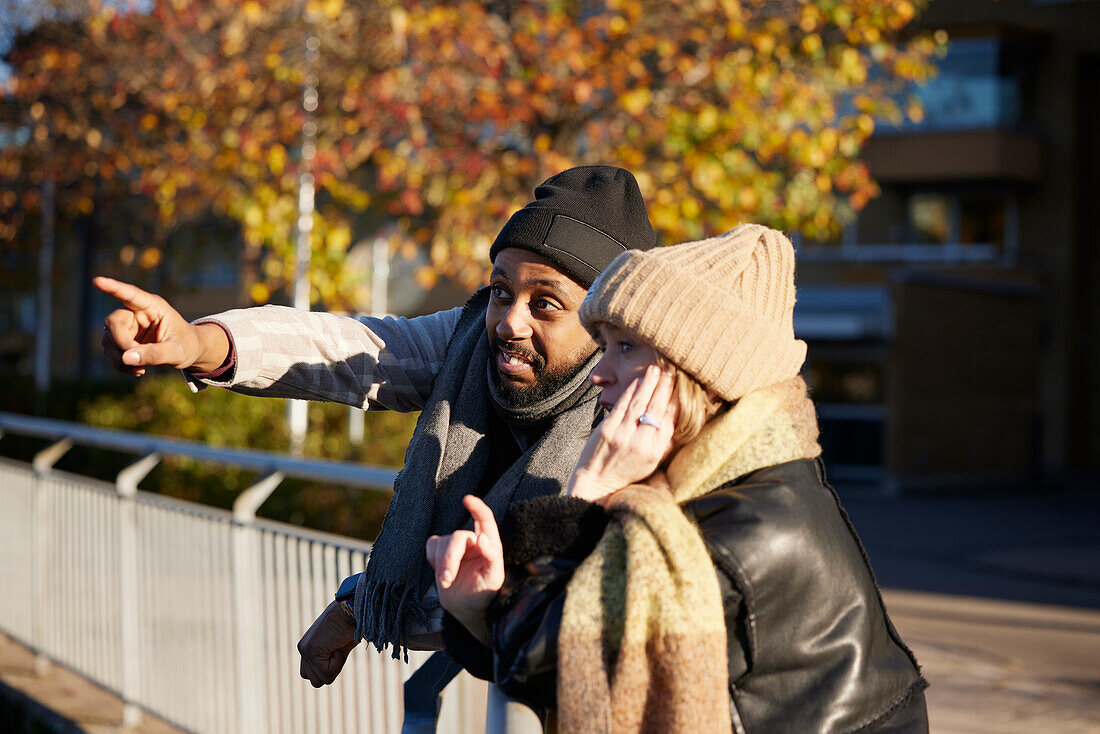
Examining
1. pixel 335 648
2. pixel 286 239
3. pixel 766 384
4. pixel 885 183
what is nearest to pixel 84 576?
pixel 335 648

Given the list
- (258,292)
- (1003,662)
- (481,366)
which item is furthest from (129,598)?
(1003,662)

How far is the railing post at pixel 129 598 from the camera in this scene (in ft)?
17.3

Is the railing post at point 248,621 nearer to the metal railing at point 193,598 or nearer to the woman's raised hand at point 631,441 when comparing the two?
the metal railing at point 193,598

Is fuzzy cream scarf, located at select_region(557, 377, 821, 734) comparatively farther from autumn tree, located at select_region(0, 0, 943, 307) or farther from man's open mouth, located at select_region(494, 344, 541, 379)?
autumn tree, located at select_region(0, 0, 943, 307)

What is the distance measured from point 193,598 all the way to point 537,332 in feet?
10.4

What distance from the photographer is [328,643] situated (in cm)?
255

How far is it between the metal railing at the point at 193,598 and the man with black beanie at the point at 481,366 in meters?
1.01

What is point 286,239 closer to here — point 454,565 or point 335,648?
point 335,648

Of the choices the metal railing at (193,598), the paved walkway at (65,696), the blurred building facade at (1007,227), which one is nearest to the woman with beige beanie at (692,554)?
the metal railing at (193,598)

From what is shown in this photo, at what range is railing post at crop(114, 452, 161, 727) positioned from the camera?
17.3 feet

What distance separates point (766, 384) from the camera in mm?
1802

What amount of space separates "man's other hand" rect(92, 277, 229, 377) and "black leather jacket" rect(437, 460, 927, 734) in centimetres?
78

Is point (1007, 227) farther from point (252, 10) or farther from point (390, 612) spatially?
point (390, 612)

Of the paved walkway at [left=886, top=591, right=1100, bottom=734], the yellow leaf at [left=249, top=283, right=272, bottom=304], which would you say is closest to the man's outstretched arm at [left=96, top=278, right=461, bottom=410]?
the paved walkway at [left=886, top=591, right=1100, bottom=734]
